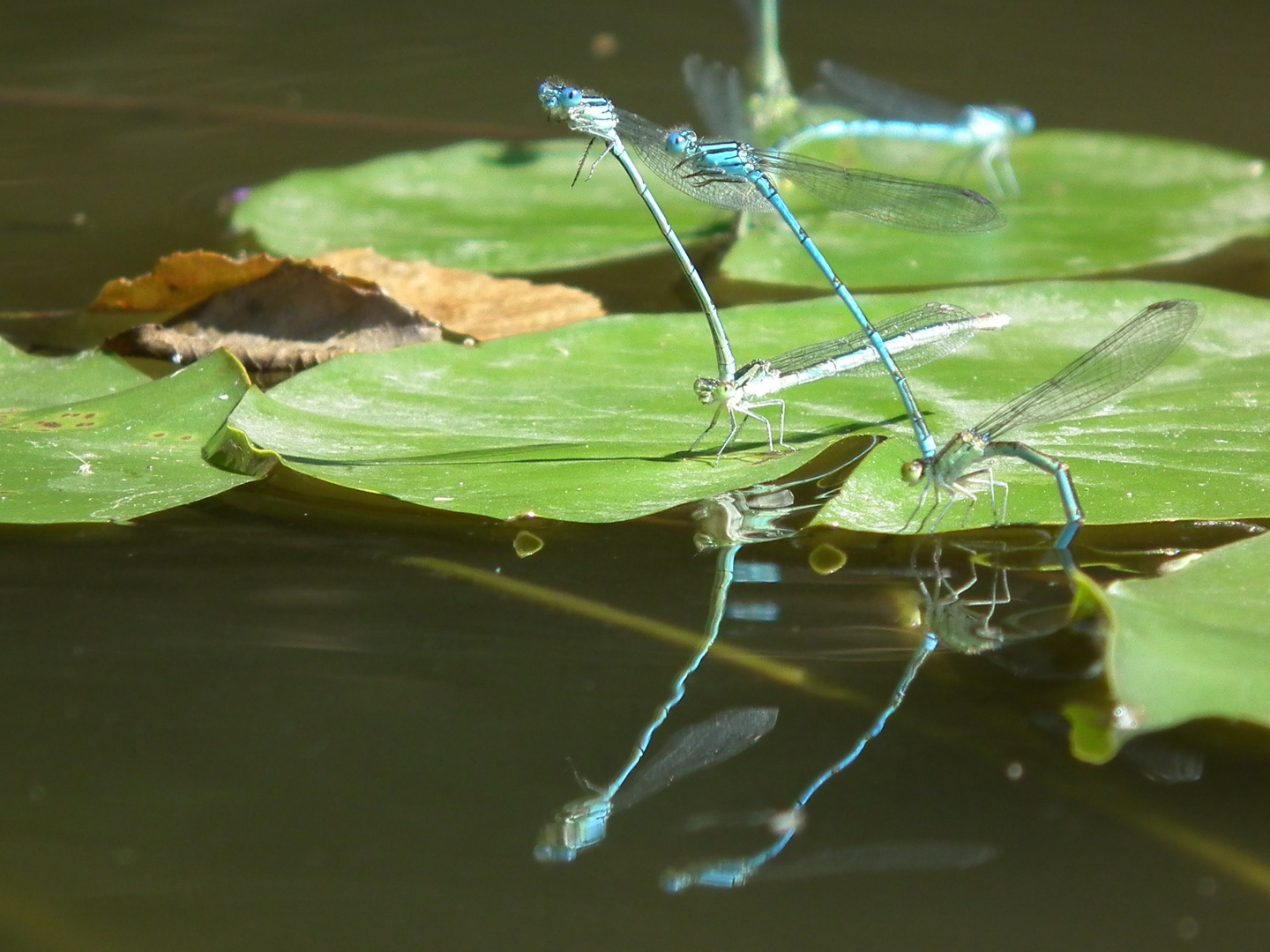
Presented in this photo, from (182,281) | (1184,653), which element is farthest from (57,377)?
(1184,653)

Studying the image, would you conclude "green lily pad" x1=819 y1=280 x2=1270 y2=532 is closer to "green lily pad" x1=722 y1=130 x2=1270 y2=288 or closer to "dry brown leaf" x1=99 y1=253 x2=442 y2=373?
"green lily pad" x1=722 y1=130 x2=1270 y2=288

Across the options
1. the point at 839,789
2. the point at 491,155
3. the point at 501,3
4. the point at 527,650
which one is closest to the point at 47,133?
the point at 491,155

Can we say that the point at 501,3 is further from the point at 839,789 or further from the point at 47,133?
the point at 839,789

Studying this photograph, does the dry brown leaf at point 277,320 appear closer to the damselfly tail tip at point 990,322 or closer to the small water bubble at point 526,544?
the small water bubble at point 526,544

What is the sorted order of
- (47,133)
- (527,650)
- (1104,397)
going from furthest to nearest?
1. (47,133)
2. (1104,397)
3. (527,650)

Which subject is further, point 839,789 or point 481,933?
point 839,789

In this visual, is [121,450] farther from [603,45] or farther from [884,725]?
[603,45]
